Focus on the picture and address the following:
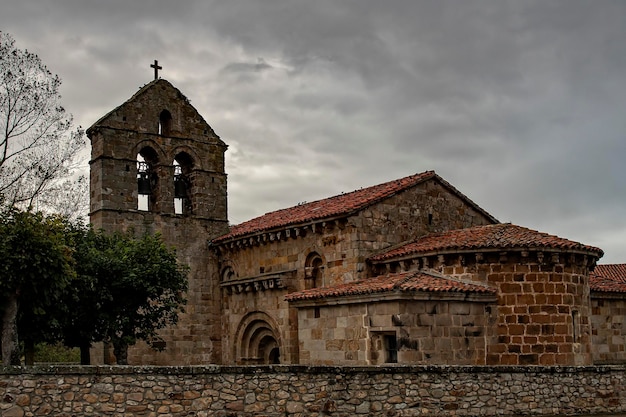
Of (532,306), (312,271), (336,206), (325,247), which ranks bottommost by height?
(532,306)

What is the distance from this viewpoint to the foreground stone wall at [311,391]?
11.1 meters

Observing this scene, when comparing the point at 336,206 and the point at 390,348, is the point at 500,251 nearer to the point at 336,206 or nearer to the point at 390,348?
the point at 390,348

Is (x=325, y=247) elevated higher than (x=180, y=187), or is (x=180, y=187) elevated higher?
(x=180, y=187)

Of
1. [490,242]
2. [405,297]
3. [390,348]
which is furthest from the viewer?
[490,242]

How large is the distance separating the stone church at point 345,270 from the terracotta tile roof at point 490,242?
5 cm

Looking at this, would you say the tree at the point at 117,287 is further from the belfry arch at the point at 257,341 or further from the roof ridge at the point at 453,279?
the roof ridge at the point at 453,279

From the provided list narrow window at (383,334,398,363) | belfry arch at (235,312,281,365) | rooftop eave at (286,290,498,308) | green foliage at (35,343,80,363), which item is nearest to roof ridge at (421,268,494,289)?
rooftop eave at (286,290,498,308)

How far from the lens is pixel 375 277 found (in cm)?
2080

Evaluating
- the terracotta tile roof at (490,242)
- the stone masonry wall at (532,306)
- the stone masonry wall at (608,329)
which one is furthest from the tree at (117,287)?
the stone masonry wall at (608,329)

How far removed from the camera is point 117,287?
21609mm

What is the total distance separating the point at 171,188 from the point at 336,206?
679 centimetres

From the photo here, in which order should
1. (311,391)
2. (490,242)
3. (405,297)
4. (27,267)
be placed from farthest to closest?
(490,242) < (405,297) < (27,267) < (311,391)

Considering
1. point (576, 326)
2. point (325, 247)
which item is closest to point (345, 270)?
point (325, 247)

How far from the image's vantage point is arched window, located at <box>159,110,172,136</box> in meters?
27.3
